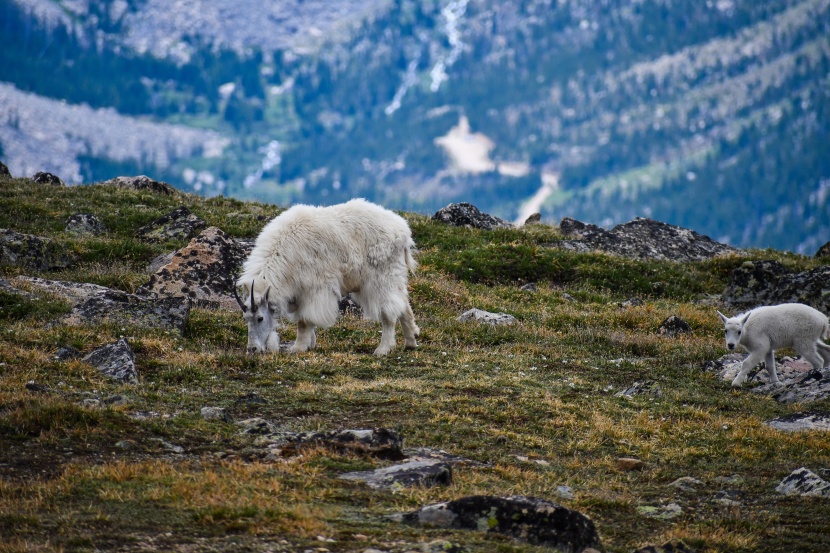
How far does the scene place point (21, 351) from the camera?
43.9 feet

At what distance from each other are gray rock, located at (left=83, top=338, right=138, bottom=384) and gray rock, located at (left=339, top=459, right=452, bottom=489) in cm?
494

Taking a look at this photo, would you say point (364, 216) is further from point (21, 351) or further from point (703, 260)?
point (703, 260)

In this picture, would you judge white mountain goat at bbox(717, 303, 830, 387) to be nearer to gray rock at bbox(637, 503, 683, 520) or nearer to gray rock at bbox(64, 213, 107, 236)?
gray rock at bbox(637, 503, 683, 520)

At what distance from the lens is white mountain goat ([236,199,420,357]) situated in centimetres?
1612

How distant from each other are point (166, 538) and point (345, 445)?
3.31 m

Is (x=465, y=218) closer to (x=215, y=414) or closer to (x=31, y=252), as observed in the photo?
(x=31, y=252)

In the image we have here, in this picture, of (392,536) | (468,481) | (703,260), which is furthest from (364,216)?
(703,260)

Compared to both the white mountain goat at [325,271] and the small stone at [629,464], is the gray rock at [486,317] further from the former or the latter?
→ the small stone at [629,464]

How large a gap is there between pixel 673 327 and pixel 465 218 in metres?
11.7

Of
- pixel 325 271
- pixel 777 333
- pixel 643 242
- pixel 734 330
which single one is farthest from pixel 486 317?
pixel 643 242

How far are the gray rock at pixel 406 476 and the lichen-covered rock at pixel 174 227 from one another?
16966 mm

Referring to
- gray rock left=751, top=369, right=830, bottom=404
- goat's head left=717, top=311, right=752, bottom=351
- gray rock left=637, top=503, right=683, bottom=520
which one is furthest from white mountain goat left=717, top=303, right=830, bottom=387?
gray rock left=637, top=503, right=683, bottom=520

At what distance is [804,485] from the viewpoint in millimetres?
10352

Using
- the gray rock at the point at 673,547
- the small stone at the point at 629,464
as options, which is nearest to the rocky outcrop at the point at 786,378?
the small stone at the point at 629,464
